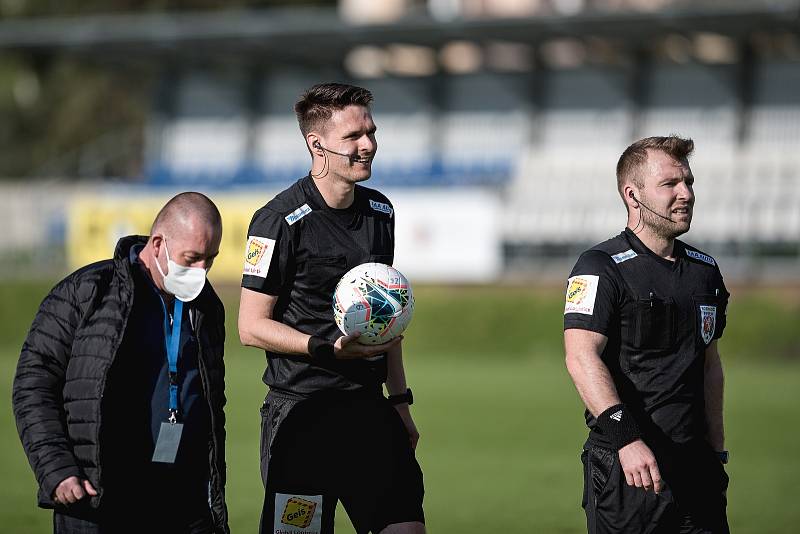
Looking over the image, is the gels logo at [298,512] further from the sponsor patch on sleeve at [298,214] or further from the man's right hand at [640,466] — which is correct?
the man's right hand at [640,466]

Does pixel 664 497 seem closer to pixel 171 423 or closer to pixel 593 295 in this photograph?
pixel 593 295

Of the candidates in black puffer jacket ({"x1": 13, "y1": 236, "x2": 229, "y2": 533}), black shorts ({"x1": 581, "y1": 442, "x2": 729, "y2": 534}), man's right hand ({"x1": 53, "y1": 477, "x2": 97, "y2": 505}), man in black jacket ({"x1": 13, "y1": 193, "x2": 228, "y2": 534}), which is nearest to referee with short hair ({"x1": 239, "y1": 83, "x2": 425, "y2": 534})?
man in black jacket ({"x1": 13, "y1": 193, "x2": 228, "y2": 534})

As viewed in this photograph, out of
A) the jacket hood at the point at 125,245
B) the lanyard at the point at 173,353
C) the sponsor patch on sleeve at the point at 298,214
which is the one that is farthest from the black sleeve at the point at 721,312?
the jacket hood at the point at 125,245

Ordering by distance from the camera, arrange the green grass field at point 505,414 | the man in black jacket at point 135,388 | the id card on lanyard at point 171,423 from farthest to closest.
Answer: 1. the green grass field at point 505,414
2. the id card on lanyard at point 171,423
3. the man in black jacket at point 135,388

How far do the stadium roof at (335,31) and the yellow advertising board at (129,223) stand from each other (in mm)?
5807

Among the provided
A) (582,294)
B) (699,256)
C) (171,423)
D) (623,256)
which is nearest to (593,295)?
(582,294)

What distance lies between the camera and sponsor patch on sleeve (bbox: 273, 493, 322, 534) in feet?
19.7

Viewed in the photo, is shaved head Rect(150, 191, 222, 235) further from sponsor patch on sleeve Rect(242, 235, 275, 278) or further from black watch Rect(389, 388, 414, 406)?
black watch Rect(389, 388, 414, 406)

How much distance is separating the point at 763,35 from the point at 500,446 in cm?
2142

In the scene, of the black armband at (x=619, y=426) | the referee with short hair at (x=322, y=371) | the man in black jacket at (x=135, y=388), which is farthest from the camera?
the referee with short hair at (x=322, y=371)

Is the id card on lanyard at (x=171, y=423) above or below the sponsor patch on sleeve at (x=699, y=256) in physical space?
below

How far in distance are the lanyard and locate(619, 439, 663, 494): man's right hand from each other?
1.86 meters

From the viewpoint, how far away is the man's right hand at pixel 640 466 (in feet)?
18.0

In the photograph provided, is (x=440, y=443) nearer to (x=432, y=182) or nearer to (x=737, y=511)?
(x=737, y=511)
